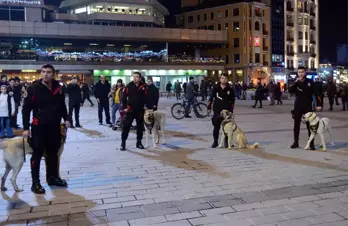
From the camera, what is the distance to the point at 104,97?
515 inches

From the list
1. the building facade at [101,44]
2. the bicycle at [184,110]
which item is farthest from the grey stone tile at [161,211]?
the building facade at [101,44]

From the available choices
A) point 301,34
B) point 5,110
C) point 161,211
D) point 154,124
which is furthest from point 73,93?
point 301,34

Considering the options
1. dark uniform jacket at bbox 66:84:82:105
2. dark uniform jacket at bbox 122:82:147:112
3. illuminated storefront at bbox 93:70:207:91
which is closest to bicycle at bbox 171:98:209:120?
dark uniform jacket at bbox 66:84:82:105

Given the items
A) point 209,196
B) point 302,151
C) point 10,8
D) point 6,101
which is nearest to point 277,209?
point 209,196

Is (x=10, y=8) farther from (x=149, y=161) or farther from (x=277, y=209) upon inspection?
(x=277, y=209)

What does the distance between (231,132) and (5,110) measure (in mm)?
5395

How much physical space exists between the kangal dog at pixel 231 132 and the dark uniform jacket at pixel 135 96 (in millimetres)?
1650

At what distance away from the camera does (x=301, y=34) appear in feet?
226

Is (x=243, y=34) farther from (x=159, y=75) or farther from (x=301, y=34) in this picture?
(x=159, y=75)

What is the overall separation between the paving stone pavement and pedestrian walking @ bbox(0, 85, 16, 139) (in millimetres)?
2212

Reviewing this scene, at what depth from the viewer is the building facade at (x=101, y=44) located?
153 ft

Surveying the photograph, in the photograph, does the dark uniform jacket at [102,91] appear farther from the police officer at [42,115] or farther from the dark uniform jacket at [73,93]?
the police officer at [42,115]

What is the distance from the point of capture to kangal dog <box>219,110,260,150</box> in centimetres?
834

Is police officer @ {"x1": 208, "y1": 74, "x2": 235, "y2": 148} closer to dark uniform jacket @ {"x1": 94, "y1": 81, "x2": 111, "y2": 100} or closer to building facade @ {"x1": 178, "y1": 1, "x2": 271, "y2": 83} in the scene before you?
dark uniform jacket @ {"x1": 94, "y1": 81, "x2": 111, "y2": 100}
